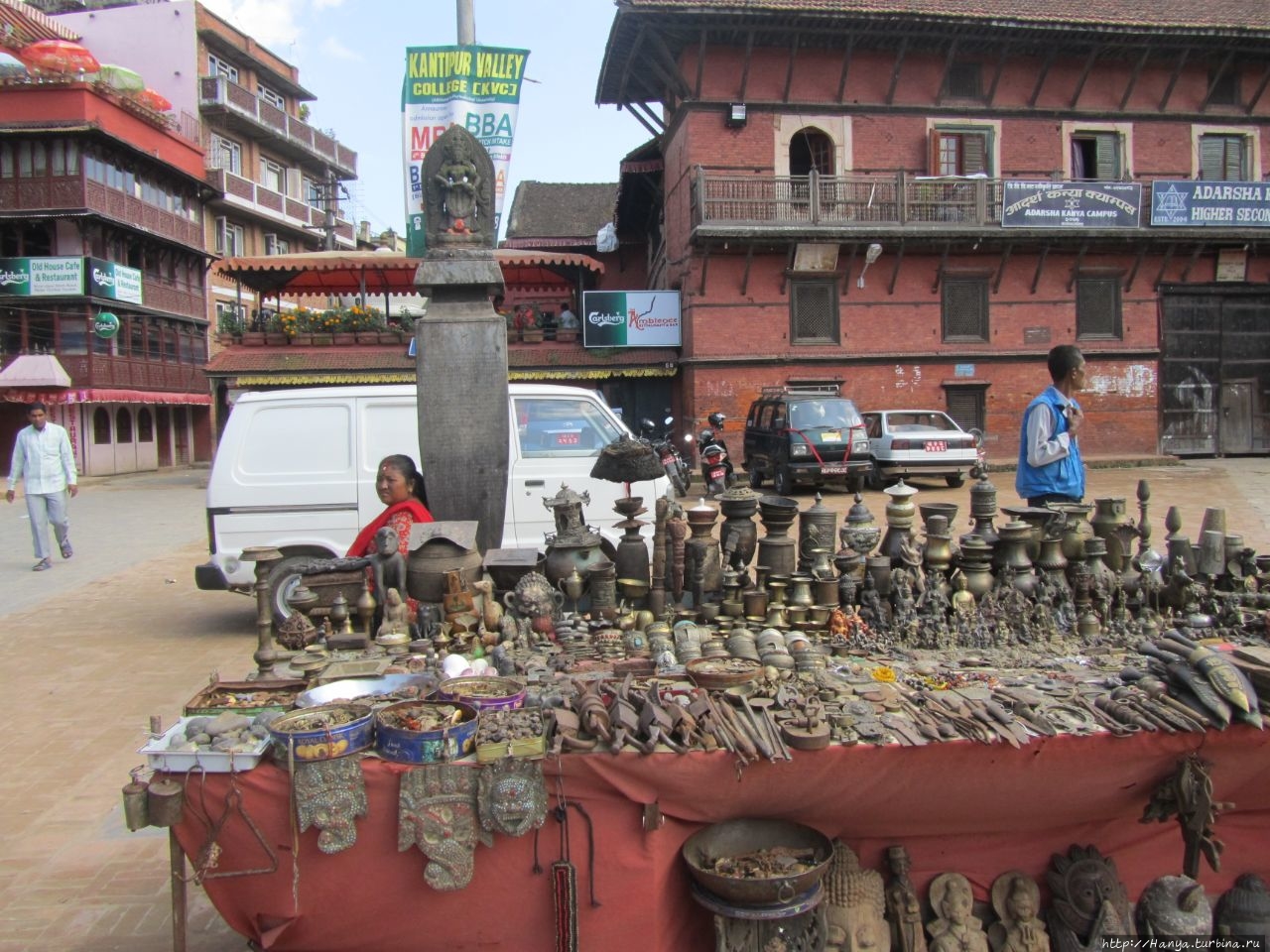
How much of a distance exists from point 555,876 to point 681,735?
0.57 m

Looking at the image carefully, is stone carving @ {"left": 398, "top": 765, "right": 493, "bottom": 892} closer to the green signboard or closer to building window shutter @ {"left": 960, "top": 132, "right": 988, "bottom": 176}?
building window shutter @ {"left": 960, "top": 132, "right": 988, "bottom": 176}

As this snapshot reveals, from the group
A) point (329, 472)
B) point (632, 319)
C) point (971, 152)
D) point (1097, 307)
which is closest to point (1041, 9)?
point (971, 152)

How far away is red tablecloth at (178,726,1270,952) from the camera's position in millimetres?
2797

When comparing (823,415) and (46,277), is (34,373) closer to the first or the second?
(46,277)

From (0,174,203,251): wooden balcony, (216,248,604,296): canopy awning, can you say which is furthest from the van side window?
(0,174,203,251): wooden balcony

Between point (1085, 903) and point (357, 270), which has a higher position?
point (357, 270)

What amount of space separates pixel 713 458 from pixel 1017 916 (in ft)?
45.3

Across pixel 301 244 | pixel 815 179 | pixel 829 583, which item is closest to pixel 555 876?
pixel 829 583

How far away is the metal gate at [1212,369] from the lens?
2109cm

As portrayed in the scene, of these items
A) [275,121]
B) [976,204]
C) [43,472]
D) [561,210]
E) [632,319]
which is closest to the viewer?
[43,472]

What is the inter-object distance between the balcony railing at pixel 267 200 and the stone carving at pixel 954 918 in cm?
3423

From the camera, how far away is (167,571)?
10492 mm

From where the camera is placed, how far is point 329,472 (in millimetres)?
7207

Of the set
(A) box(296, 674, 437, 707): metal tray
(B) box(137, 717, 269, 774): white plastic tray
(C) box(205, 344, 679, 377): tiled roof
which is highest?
(C) box(205, 344, 679, 377): tiled roof
